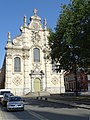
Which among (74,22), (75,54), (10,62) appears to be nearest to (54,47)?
(75,54)

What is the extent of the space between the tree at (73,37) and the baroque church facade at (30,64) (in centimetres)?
2657

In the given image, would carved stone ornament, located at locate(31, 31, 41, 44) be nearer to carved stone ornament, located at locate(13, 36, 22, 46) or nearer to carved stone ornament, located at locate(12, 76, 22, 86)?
carved stone ornament, located at locate(13, 36, 22, 46)

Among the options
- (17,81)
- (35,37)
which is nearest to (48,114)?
(17,81)

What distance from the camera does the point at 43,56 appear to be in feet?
217

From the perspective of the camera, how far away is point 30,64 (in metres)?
65.0

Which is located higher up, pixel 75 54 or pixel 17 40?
pixel 17 40

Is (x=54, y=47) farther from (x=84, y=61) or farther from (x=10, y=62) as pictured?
(x=10, y=62)

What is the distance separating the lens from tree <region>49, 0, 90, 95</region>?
29.3 meters

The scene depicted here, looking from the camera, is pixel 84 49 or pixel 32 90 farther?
pixel 32 90

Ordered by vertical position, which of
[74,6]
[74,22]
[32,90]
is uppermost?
[74,6]

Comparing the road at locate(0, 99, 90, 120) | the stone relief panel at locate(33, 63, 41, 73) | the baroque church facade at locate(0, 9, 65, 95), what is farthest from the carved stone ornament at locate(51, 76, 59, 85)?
the road at locate(0, 99, 90, 120)

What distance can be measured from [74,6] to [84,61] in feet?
22.3

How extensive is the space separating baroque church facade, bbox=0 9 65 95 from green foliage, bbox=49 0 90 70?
88.0 ft

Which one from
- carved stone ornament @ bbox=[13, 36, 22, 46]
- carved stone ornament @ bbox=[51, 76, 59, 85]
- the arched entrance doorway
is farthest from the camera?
carved stone ornament @ bbox=[51, 76, 59, 85]
